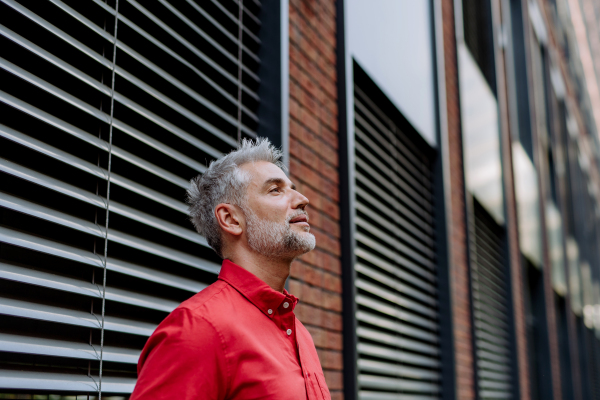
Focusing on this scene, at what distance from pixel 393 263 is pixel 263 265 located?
257cm

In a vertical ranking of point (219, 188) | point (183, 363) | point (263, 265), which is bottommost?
point (183, 363)

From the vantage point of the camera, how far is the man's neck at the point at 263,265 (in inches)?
66.5

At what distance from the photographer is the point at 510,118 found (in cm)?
886

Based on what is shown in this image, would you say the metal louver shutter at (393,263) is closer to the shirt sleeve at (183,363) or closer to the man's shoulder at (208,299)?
the man's shoulder at (208,299)

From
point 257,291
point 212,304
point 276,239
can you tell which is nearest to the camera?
point 212,304

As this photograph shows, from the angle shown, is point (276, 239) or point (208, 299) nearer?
point (208, 299)

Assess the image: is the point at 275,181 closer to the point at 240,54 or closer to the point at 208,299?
the point at 208,299

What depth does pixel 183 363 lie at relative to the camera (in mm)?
1238

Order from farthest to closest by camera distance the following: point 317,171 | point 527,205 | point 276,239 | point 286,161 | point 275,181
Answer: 1. point 527,205
2. point 317,171
3. point 286,161
4. point 275,181
5. point 276,239

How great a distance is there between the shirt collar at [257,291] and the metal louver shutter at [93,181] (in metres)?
0.41

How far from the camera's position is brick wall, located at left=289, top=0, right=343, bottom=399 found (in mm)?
2801

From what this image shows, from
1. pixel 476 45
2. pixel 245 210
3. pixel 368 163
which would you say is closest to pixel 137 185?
pixel 245 210

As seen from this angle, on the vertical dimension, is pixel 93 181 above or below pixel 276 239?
above

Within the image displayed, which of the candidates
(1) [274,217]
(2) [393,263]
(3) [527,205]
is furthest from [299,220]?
(3) [527,205]
